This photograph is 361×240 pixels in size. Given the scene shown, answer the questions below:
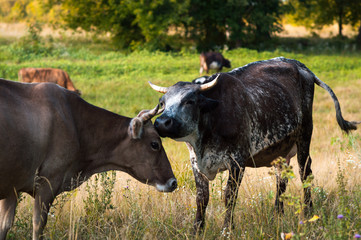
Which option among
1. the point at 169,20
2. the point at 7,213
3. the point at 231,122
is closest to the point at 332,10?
the point at 169,20

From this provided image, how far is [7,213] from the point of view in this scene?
4.75 meters

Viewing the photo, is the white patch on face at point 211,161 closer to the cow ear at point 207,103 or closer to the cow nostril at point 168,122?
the cow ear at point 207,103

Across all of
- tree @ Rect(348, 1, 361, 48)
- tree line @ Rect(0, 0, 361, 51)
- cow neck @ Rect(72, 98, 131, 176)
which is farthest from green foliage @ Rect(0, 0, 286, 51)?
cow neck @ Rect(72, 98, 131, 176)

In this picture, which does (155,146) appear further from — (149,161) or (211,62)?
(211,62)

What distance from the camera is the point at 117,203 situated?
5.75m

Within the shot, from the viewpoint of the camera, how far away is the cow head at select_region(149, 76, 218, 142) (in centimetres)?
457

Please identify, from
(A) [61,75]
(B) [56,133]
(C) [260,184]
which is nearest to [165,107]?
(B) [56,133]

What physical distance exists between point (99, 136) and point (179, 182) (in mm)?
1912

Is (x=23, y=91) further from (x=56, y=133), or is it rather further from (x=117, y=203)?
(x=117, y=203)

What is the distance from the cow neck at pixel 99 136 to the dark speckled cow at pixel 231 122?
0.54 metres

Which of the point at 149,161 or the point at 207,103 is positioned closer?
the point at 207,103

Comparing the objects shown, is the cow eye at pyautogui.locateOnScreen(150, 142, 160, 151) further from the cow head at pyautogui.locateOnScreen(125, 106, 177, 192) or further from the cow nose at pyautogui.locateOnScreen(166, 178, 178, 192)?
the cow nose at pyautogui.locateOnScreen(166, 178, 178, 192)

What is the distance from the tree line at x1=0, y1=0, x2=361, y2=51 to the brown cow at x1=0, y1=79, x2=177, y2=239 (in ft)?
80.1

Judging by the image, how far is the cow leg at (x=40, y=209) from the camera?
178 inches
